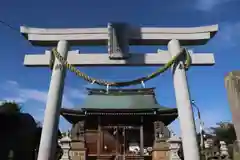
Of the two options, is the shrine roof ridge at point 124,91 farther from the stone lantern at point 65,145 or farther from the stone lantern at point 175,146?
the stone lantern at point 65,145

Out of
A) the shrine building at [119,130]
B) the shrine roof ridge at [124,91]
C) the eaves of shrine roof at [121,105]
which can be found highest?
the shrine roof ridge at [124,91]

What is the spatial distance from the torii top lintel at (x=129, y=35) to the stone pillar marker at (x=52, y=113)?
361 millimetres

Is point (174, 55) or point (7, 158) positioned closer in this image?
point (174, 55)

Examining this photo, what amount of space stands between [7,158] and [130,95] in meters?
13.1

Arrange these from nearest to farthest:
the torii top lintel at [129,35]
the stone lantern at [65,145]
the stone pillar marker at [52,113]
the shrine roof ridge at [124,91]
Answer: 1. the stone pillar marker at [52,113]
2. the torii top lintel at [129,35]
3. the stone lantern at [65,145]
4. the shrine roof ridge at [124,91]

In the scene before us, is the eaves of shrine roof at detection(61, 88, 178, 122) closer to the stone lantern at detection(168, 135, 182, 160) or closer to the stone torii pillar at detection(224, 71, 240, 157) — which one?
the stone lantern at detection(168, 135, 182, 160)

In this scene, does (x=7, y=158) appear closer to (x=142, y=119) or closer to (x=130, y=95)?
(x=142, y=119)

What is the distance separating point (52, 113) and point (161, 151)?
1082cm

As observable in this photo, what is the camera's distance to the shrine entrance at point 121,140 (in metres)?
16.4

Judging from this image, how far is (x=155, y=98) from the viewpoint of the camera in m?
20.7

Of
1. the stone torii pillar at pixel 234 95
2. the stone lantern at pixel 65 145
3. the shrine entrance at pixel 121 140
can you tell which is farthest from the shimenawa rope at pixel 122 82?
the shrine entrance at pixel 121 140

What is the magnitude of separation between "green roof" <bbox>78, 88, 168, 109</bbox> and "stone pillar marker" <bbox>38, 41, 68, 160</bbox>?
12652mm

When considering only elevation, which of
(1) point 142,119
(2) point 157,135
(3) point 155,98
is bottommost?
(2) point 157,135

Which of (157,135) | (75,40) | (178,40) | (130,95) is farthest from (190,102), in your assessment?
(130,95)
